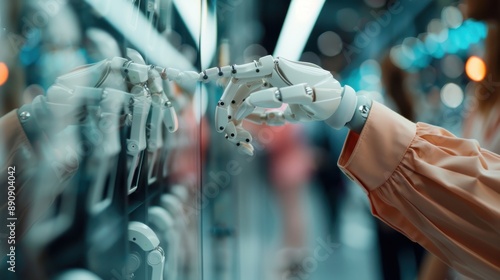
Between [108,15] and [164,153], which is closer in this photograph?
[108,15]

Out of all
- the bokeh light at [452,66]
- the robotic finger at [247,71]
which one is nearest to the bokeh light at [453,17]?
the bokeh light at [452,66]

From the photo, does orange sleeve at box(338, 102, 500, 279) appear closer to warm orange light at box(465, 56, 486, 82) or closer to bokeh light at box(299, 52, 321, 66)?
bokeh light at box(299, 52, 321, 66)

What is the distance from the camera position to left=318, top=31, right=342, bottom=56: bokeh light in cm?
170

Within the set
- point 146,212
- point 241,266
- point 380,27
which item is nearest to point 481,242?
point 146,212

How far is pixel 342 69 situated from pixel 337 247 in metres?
0.72

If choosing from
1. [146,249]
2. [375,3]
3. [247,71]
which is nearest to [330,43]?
[375,3]

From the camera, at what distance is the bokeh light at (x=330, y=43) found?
5.57 ft

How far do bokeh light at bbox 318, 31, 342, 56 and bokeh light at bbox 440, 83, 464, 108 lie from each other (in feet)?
1.55

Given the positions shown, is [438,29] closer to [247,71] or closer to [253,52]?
[253,52]

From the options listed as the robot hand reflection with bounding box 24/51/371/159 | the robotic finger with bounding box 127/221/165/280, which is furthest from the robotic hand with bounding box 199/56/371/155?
the robotic finger with bounding box 127/221/165/280

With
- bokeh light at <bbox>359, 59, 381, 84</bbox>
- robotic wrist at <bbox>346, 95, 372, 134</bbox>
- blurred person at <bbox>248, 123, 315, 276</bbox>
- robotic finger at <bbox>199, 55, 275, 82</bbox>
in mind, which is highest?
robotic finger at <bbox>199, 55, 275, 82</bbox>

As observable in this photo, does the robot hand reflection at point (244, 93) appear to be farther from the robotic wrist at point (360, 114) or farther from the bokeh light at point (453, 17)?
the bokeh light at point (453, 17)

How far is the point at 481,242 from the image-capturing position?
2.28ft

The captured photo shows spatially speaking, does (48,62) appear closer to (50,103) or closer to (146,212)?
(50,103)
